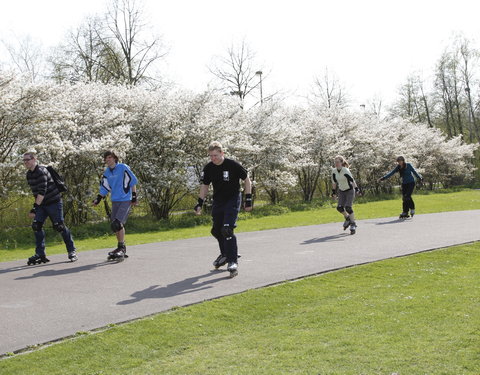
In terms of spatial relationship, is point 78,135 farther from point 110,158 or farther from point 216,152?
point 216,152

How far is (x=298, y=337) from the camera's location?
4.27 metres

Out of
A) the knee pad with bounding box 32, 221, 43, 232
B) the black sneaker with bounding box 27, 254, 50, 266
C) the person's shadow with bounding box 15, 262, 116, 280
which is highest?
the knee pad with bounding box 32, 221, 43, 232

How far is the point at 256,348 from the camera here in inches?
159

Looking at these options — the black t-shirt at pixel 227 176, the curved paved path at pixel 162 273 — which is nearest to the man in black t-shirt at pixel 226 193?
the black t-shirt at pixel 227 176

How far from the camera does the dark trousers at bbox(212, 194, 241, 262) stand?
7.14m

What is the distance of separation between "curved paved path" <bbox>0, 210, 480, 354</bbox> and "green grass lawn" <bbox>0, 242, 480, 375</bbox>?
1.56 feet

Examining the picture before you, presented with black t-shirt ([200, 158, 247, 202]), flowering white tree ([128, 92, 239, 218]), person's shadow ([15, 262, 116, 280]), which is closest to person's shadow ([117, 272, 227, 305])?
black t-shirt ([200, 158, 247, 202])

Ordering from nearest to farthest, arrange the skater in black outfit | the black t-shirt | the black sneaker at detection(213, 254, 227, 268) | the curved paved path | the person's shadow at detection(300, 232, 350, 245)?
the curved paved path < the black t-shirt < the black sneaker at detection(213, 254, 227, 268) < the person's shadow at detection(300, 232, 350, 245) < the skater in black outfit

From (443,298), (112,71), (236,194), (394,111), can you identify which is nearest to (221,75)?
(112,71)

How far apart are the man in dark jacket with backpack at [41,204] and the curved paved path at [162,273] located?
290mm

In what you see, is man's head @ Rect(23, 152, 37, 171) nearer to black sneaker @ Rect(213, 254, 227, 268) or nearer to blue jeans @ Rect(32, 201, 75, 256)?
blue jeans @ Rect(32, 201, 75, 256)

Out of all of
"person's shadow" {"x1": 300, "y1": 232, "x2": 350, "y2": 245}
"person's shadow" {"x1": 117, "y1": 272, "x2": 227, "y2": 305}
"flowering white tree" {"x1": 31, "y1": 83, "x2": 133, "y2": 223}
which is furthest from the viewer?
"flowering white tree" {"x1": 31, "y1": 83, "x2": 133, "y2": 223}

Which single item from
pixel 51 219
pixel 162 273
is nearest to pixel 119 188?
pixel 51 219

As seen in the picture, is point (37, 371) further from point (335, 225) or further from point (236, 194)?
point (335, 225)
